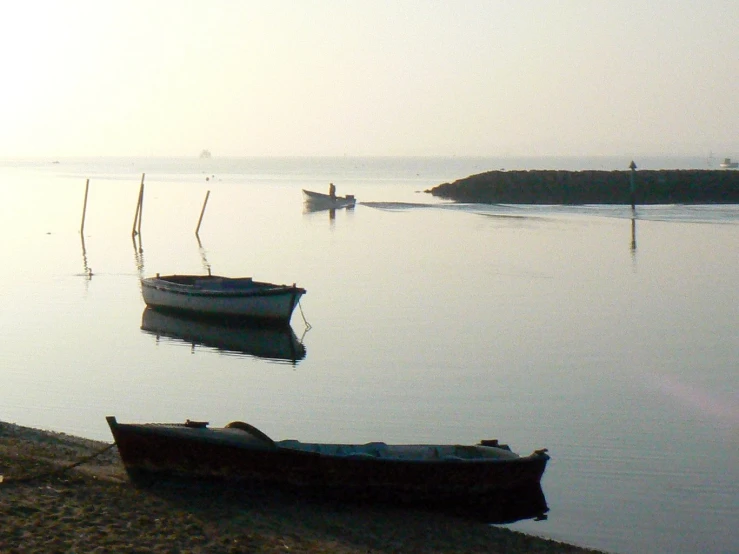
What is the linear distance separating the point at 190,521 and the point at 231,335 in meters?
16.6

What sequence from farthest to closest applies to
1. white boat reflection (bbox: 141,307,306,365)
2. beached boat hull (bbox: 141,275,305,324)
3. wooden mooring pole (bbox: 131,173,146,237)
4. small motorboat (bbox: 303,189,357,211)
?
small motorboat (bbox: 303,189,357,211), wooden mooring pole (bbox: 131,173,146,237), beached boat hull (bbox: 141,275,305,324), white boat reflection (bbox: 141,307,306,365)

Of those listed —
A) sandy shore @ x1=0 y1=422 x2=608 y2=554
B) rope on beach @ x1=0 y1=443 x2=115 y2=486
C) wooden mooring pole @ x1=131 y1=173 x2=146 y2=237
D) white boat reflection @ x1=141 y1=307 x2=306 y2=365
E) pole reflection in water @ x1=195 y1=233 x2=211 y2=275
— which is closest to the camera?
Result: sandy shore @ x1=0 y1=422 x2=608 y2=554

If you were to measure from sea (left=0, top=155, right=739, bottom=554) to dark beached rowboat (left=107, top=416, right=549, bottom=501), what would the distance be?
146 centimetres

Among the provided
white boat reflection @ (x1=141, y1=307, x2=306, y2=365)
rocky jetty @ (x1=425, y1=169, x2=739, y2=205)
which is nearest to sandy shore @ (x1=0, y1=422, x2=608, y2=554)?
white boat reflection @ (x1=141, y1=307, x2=306, y2=365)

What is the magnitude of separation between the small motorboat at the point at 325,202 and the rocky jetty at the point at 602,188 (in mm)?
15190

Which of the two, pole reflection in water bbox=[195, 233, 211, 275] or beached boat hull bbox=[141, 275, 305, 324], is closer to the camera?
beached boat hull bbox=[141, 275, 305, 324]

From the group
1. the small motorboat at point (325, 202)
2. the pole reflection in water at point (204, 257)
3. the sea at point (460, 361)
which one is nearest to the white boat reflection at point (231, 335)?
the sea at point (460, 361)

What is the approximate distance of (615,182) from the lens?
9531cm

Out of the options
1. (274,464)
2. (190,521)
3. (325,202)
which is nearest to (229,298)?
(274,464)

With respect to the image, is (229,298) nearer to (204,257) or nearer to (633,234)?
(204,257)

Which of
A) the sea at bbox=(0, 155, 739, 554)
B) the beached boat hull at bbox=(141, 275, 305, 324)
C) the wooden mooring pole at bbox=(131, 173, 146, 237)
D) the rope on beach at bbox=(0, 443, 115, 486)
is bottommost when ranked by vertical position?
the sea at bbox=(0, 155, 739, 554)

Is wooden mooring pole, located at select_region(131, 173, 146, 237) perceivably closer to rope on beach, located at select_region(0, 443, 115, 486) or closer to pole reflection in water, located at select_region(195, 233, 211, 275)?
pole reflection in water, located at select_region(195, 233, 211, 275)

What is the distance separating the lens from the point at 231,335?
26922 millimetres

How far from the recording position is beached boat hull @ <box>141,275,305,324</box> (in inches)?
1065
